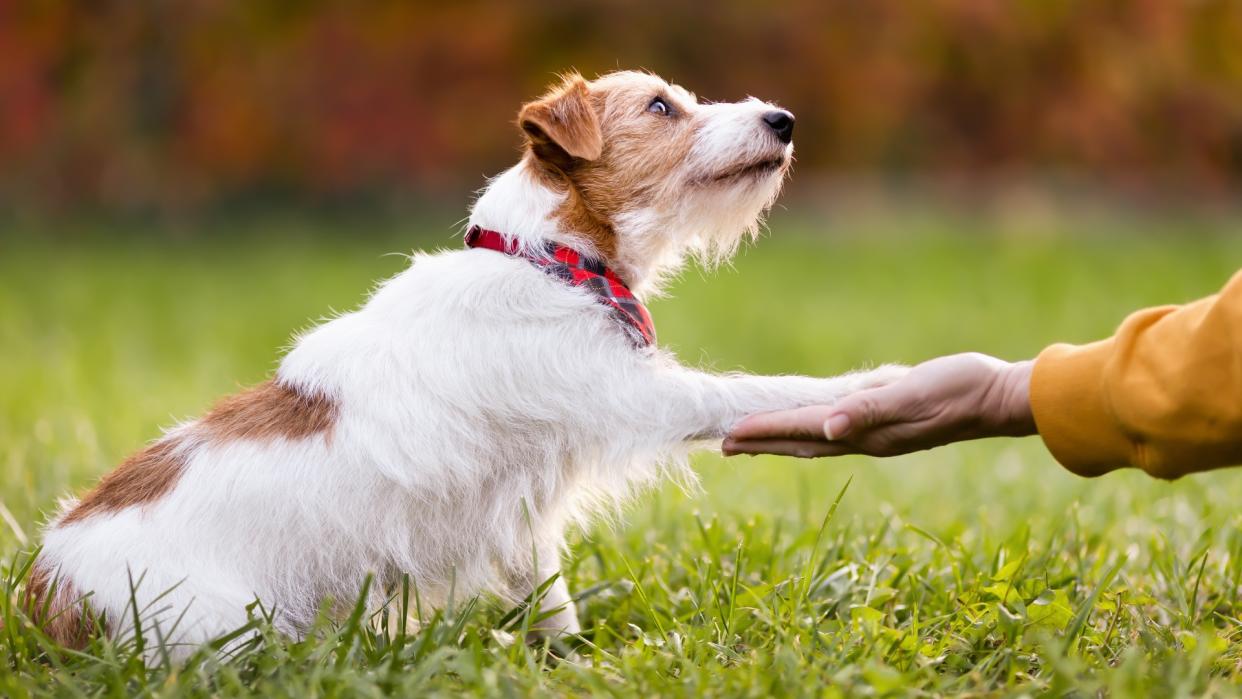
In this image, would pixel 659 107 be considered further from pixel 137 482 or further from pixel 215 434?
pixel 137 482

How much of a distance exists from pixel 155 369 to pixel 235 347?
0.97 metres

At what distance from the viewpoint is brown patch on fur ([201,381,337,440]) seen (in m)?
2.96

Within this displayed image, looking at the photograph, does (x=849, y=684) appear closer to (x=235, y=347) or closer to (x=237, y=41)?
(x=235, y=347)

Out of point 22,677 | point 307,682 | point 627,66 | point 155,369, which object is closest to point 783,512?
point 307,682

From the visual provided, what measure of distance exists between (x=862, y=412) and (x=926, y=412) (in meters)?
0.15

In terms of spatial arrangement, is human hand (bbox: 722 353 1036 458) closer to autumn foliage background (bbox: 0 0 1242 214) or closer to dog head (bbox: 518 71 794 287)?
dog head (bbox: 518 71 794 287)

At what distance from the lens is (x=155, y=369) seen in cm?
779

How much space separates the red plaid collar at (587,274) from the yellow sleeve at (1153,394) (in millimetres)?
964

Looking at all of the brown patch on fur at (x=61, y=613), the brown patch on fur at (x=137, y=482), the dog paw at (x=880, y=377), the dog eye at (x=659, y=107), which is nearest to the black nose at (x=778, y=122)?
the dog eye at (x=659, y=107)

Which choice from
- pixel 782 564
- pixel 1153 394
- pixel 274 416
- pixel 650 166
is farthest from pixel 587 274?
pixel 1153 394

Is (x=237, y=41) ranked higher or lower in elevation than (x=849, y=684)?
higher

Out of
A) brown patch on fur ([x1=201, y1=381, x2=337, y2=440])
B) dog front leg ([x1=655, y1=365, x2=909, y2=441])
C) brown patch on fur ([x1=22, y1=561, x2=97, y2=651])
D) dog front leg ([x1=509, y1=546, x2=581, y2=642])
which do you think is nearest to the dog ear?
dog front leg ([x1=655, y1=365, x2=909, y2=441])

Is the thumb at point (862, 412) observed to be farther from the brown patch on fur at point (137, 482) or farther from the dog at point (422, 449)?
the brown patch on fur at point (137, 482)

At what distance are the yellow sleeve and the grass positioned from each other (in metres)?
0.44
